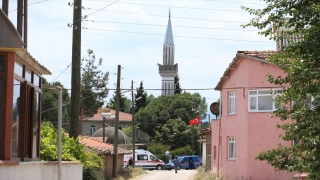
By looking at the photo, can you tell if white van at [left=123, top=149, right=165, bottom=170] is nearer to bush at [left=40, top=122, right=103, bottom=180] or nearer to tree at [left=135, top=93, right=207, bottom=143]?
tree at [left=135, top=93, right=207, bottom=143]

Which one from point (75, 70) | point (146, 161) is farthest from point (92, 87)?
point (75, 70)

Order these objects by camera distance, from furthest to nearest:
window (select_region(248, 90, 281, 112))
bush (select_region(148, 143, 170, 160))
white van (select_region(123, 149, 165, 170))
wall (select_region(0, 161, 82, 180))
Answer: bush (select_region(148, 143, 170, 160)) → white van (select_region(123, 149, 165, 170)) → window (select_region(248, 90, 281, 112)) → wall (select_region(0, 161, 82, 180))

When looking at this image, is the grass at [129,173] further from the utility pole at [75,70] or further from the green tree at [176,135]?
the green tree at [176,135]

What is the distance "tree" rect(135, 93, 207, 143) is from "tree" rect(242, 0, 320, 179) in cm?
7983

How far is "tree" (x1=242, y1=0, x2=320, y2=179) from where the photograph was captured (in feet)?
46.3

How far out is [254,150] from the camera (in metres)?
33.4

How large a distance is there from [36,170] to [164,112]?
83.7m

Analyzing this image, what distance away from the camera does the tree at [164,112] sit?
9731 centimetres

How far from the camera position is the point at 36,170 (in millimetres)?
14047

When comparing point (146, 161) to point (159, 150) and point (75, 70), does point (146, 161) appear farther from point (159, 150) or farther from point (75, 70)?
point (75, 70)

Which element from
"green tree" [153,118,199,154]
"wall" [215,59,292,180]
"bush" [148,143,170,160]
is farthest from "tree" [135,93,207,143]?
"wall" [215,59,292,180]

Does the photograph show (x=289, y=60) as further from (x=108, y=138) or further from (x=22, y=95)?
(x=108, y=138)

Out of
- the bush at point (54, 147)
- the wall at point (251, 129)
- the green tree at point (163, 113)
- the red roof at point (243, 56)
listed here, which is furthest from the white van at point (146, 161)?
the bush at point (54, 147)

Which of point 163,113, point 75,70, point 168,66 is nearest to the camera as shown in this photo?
point 75,70
